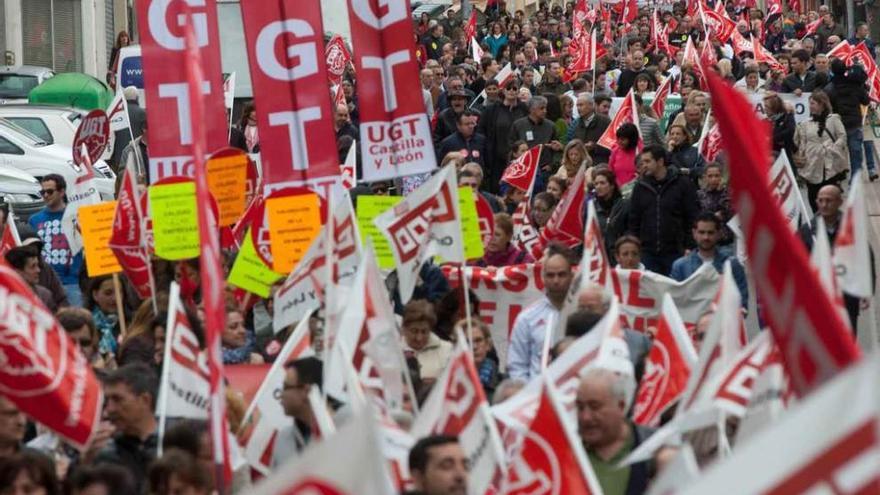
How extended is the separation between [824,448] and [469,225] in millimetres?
8938

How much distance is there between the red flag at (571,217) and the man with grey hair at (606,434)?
7477 mm

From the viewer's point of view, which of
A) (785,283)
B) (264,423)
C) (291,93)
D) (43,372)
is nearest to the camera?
(785,283)

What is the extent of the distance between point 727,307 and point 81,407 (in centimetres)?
234

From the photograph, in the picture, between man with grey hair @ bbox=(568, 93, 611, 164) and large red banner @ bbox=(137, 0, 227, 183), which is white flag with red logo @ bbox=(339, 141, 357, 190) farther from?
man with grey hair @ bbox=(568, 93, 611, 164)

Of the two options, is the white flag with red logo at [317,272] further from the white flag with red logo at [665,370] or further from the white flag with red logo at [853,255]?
the white flag with red logo at [853,255]

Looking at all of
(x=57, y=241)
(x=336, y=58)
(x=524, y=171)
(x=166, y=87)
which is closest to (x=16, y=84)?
(x=336, y=58)

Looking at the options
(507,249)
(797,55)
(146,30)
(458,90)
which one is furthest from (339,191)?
(797,55)

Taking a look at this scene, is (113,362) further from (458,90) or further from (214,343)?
(458,90)

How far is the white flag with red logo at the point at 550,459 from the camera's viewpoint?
23.2 feet

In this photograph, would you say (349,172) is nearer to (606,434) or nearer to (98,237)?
(98,237)

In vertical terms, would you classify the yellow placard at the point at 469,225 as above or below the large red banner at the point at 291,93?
below

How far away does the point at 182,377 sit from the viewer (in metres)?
8.84

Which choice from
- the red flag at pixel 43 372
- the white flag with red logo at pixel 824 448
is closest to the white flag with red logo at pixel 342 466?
the white flag with red logo at pixel 824 448

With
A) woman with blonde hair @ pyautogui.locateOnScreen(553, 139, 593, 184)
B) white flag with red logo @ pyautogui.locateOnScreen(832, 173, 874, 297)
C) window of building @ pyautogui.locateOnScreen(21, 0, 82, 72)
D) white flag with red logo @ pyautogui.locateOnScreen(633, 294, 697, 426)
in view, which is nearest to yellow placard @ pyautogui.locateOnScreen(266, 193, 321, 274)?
white flag with red logo @ pyautogui.locateOnScreen(633, 294, 697, 426)
